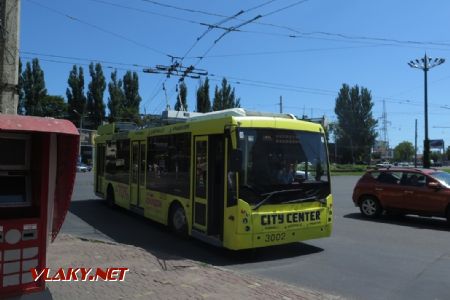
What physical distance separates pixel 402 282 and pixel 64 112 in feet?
227

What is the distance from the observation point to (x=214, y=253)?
9031 millimetres

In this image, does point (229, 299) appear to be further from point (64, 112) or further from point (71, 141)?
point (64, 112)

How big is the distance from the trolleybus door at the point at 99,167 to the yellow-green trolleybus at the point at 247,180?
6553mm

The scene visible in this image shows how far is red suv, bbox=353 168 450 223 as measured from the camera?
1223cm

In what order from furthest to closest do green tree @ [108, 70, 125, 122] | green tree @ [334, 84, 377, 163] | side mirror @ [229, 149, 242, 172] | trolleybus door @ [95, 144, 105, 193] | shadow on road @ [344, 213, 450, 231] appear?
green tree @ [334, 84, 377, 163] → green tree @ [108, 70, 125, 122] → trolleybus door @ [95, 144, 105, 193] → shadow on road @ [344, 213, 450, 231] → side mirror @ [229, 149, 242, 172]

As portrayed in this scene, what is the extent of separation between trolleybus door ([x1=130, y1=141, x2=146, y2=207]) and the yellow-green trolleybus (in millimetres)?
1895

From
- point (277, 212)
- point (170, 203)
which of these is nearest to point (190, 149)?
point (170, 203)

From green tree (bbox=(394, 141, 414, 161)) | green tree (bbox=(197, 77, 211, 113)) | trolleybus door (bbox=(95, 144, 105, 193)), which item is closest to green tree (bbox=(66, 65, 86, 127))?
green tree (bbox=(197, 77, 211, 113))

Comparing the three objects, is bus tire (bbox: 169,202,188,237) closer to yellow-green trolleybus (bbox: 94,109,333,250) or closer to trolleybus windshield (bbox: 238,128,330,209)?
yellow-green trolleybus (bbox: 94,109,333,250)

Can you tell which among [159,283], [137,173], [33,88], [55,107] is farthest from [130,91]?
[159,283]

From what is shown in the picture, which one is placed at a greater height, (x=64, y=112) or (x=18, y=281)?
(x=64, y=112)

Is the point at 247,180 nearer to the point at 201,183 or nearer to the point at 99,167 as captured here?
the point at 201,183

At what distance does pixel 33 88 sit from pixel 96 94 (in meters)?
7.96

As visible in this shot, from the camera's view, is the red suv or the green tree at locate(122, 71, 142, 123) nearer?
the red suv
